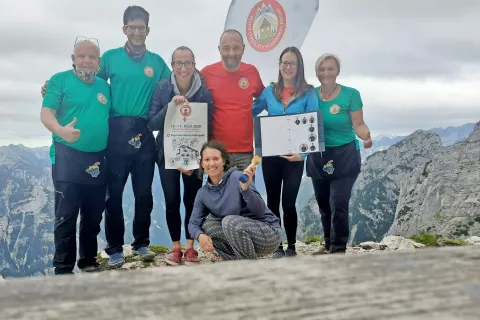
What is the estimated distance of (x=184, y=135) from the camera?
626 centimetres

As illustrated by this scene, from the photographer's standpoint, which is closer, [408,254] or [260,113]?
[408,254]

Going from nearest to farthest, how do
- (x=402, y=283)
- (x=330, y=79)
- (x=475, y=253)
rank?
1. (x=402, y=283)
2. (x=475, y=253)
3. (x=330, y=79)

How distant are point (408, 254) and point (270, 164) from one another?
528 centimetres

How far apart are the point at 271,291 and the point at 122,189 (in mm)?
6048

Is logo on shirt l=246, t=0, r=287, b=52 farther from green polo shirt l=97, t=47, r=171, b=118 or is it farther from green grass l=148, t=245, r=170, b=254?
green grass l=148, t=245, r=170, b=254

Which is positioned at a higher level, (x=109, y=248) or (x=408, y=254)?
(x=408, y=254)

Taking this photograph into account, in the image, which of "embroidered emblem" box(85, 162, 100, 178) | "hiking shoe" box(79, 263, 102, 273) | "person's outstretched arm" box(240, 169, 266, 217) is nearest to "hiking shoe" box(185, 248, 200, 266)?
"hiking shoe" box(79, 263, 102, 273)

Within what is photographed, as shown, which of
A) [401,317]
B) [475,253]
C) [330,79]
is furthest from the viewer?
[330,79]

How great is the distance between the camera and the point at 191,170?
626 centimetres

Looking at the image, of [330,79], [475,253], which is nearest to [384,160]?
[330,79]

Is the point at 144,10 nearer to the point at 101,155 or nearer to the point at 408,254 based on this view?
the point at 101,155

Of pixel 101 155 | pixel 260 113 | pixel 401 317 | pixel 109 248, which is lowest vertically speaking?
pixel 109 248

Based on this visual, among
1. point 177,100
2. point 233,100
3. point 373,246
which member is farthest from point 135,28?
point 373,246

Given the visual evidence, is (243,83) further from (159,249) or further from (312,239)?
(312,239)
